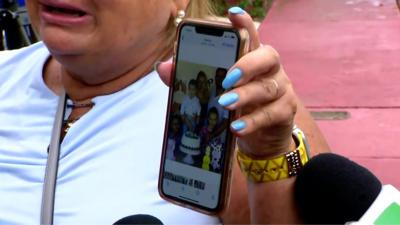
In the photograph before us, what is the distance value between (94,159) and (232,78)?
2.36 ft

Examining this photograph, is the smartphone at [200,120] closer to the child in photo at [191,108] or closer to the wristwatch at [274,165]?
the child in photo at [191,108]

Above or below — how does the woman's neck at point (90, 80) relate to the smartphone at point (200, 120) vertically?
below

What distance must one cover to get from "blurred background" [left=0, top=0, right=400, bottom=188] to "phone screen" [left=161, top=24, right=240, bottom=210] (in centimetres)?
127

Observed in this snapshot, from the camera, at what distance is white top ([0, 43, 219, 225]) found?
1915mm

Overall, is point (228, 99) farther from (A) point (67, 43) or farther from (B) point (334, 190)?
(A) point (67, 43)

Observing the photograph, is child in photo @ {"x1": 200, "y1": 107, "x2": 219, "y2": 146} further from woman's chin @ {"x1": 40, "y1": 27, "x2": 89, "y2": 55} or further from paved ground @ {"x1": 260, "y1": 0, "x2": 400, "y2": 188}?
paved ground @ {"x1": 260, "y1": 0, "x2": 400, "y2": 188}

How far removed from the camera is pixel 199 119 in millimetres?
1526

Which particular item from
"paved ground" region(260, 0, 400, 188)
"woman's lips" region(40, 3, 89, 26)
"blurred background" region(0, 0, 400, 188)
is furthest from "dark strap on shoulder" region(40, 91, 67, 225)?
"paved ground" region(260, 0, 400, 188)

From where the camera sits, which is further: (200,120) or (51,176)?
(51,176)

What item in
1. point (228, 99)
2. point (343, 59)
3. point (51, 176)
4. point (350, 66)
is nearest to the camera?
point (228, 99)

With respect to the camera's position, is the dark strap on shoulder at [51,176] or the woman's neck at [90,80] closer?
the dark strap on shoulder at [51,176]

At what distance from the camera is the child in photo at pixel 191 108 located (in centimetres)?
152

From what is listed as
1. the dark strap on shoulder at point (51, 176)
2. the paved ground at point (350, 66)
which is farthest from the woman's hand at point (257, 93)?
the paved ground at point (350, 66)

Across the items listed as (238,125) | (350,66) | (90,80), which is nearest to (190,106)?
(238,125)
